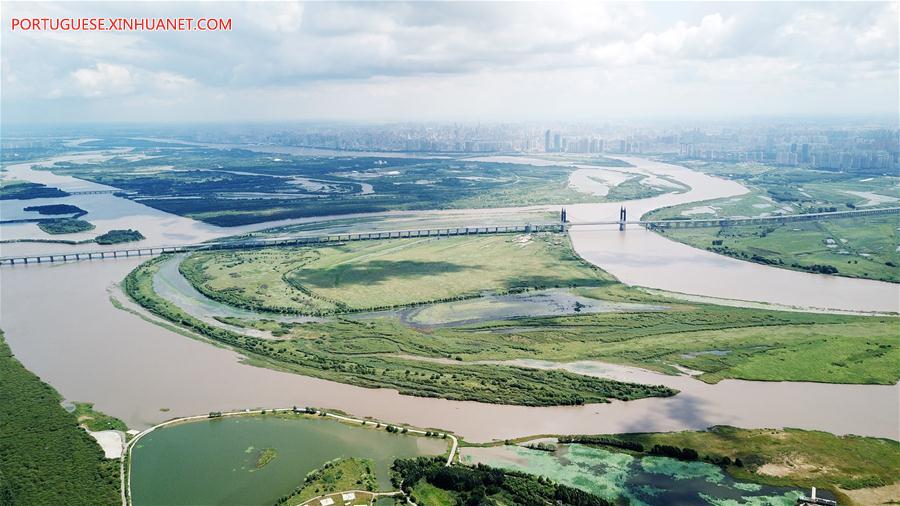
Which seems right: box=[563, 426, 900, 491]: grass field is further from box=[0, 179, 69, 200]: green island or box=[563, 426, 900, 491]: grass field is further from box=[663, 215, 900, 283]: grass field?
box=[0, 179, 69, 200]: green island

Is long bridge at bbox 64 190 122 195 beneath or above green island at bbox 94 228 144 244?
above

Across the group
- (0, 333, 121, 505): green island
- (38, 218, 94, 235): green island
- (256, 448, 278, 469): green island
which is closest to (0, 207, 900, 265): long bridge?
(38, 218, 94, 235): green island

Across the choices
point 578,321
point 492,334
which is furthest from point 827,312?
point 492,334

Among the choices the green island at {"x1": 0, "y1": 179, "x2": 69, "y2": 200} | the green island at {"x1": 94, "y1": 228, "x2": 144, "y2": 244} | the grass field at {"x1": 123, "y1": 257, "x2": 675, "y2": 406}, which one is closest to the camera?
the grass field at {"x1": 123, "y1": 257, "x2": 675, "y2": 406}

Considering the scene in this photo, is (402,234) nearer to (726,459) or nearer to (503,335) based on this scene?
(503,335)

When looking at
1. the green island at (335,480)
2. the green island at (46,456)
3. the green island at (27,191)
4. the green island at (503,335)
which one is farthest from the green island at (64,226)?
the green island at (335,480)

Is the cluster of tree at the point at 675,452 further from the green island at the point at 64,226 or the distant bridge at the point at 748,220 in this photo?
the green island at the point at 64,226

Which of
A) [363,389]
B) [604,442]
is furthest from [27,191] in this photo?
[604,442]
